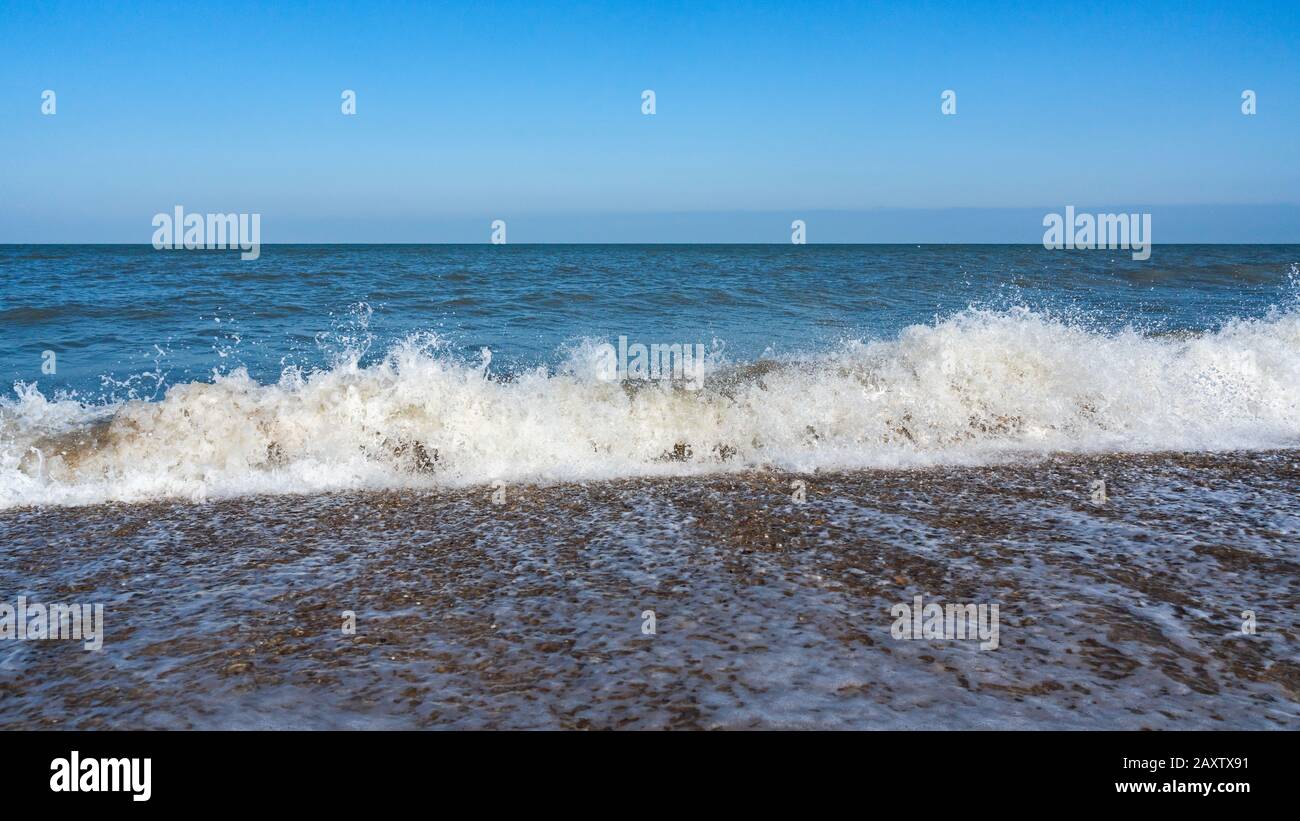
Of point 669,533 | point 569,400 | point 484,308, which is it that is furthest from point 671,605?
point 484,308

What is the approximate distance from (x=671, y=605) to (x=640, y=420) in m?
4.37

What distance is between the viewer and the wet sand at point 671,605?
311 centimetres

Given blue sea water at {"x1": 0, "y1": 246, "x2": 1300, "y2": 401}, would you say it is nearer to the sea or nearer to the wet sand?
the sea

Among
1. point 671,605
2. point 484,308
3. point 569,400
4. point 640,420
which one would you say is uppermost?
point 484,308

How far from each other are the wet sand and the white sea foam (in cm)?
79

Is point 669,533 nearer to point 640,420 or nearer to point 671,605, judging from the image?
point 671,605

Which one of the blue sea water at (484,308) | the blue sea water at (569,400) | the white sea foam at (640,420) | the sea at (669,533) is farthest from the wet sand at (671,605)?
the blue sea water at (484,308)

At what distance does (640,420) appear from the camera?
8383mm

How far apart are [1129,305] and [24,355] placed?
2350 centimetres

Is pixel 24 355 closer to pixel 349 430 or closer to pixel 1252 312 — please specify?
pixel 349 430

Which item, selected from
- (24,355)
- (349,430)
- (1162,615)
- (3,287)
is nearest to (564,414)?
(349,430)

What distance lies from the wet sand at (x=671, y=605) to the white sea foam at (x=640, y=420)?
2.60ft

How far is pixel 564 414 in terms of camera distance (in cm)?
845

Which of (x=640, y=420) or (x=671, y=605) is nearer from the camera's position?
(x=671, y=605)
